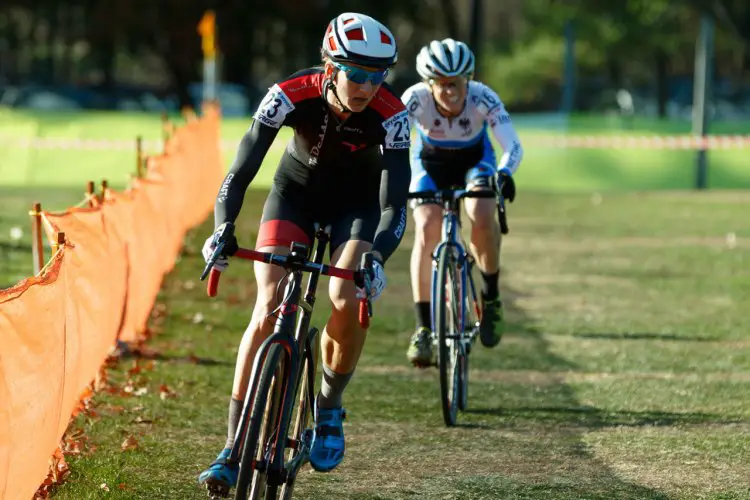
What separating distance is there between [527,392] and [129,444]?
2949mm

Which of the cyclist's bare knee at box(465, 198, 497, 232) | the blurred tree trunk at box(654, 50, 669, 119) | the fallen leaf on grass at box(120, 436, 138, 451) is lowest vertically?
the fallen leaf on grass at box(120, 436, 138, 451)

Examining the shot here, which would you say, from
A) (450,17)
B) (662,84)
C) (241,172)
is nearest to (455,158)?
(241,172)

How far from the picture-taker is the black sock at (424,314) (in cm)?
938

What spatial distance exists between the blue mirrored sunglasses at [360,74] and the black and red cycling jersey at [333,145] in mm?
255

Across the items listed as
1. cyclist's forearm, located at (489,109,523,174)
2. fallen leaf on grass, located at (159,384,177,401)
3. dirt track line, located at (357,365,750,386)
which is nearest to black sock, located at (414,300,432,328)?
cyclist's forearm, located at (489,109,523,174)

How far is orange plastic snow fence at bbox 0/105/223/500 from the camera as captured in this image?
6.00 m

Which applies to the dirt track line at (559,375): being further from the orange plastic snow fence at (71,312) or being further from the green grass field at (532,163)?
the green grass field at (532,163)

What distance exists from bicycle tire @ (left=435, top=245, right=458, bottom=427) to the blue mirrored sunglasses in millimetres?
2564

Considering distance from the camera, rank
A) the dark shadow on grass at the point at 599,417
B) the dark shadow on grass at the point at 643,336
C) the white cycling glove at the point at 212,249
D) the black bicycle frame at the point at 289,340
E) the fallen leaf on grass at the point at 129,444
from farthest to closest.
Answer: the dark shadow on grass at the point at 643,336
the dark shadow on grass at the point at 599,417
the fallen leaf on grass at the point at 129,444
the white cycling glove at the point at 212,249
the black bicycle frame at the point at 289,340

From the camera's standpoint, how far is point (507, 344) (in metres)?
11.9

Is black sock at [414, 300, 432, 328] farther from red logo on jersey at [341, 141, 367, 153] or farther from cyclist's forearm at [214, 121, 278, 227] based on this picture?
cyclist's forearm at [214, 121, 278, 227]

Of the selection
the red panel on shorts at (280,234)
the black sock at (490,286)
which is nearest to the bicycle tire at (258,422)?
the red panel on shorts at (280,234)

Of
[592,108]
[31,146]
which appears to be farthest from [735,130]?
[592,108]

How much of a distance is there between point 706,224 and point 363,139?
17.1 meters
